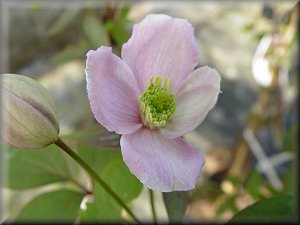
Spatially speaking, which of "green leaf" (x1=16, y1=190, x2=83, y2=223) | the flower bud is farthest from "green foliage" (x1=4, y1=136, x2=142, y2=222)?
the flower bud

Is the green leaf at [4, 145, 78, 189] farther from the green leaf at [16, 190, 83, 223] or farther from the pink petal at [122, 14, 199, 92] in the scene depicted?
the pink petal at [122, 14, 199, 92]

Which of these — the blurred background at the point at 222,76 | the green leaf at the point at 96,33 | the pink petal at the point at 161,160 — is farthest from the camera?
the blurred background at the point at 222,76

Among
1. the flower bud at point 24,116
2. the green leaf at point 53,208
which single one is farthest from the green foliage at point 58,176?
the flower bud at point 24,116

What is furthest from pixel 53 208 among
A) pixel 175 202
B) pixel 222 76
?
pixel 222 76

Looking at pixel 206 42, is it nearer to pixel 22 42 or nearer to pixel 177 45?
pixel 22 42

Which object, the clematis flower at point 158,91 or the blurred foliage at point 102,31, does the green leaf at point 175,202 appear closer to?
the clematis flower at point 158,91

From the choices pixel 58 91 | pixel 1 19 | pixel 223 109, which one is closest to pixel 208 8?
pixel 223 109

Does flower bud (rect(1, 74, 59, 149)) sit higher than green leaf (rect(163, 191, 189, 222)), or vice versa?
flower bud (rect(1, 74, 59, 149))
